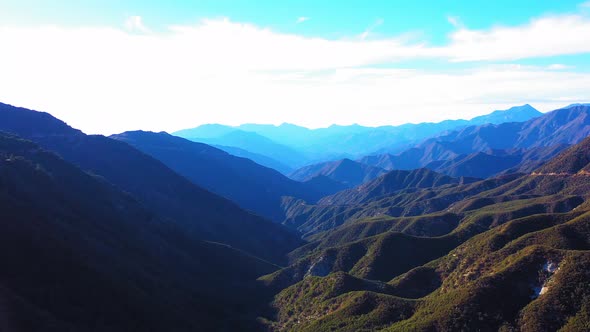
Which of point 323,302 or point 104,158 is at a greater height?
point 104,158

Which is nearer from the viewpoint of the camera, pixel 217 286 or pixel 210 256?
pixel 217 286

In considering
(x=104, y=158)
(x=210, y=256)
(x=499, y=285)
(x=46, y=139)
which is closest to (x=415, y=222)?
(x=210, y=256)

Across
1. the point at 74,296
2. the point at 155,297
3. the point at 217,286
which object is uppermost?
the point at 74,296

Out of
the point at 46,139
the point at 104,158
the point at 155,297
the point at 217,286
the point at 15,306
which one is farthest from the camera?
the point at 104,158

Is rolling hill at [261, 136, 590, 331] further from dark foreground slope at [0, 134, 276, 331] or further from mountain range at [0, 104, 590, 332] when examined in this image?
dark foreground slope at [0, 134, 276, 331]

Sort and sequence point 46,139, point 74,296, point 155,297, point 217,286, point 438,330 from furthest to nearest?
point 46,139 → point 217,286 → point 155,297 → point 74,296 → point 438,330

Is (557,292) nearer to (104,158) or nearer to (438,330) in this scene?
(438,330)

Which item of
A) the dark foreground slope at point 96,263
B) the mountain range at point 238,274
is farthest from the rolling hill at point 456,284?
the dark foreground slope at point 96,263

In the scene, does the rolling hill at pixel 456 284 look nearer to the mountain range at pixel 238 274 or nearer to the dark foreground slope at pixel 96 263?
the mountain range at pixel 238 274
